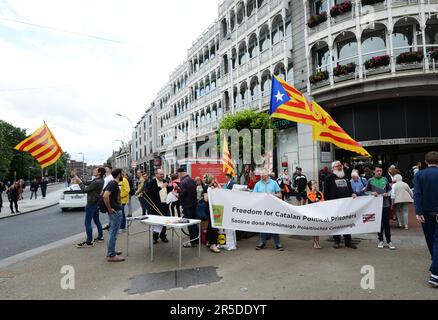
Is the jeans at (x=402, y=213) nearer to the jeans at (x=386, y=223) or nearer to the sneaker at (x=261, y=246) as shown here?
the jeans at (x=386, y=223)

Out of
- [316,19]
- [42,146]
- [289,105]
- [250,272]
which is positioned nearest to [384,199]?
[289,105]

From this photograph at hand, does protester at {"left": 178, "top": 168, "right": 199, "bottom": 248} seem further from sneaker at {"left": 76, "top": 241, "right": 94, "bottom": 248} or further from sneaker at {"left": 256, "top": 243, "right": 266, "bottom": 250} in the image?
sneaker at {"left": 76, "top": 241, "right": 94, "bottom": 248}

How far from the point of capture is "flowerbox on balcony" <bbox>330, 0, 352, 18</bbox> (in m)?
17.1

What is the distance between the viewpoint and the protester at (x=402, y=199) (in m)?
8.47

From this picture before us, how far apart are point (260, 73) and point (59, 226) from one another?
1894 cm

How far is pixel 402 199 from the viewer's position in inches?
333

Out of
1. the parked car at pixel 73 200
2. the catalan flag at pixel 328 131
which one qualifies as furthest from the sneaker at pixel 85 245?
the parked car at pixel 73 200

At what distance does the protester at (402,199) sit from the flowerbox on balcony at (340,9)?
1272cm

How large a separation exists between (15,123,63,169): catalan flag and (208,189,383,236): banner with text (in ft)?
17.7

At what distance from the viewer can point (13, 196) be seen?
15.7 meters

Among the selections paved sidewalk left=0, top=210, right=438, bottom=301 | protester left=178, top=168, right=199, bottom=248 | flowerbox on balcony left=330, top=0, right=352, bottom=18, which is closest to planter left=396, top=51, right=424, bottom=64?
flowerbox on balcony left=330, top=0, right=352, bottom=18
